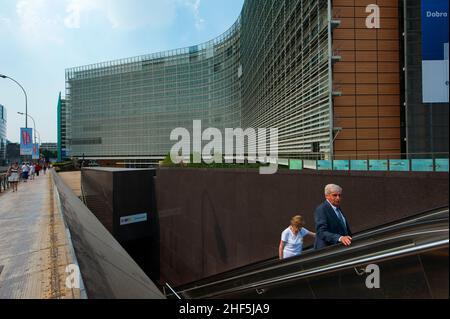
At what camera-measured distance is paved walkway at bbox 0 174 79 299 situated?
9.00ft

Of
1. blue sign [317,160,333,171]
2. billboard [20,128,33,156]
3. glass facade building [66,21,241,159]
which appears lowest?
blue sign [317,160,333,171]

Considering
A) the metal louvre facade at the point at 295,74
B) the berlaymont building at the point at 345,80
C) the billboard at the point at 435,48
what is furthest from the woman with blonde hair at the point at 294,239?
the billboard at the point at 435,48

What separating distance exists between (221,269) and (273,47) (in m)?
22.7

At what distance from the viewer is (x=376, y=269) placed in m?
3.12

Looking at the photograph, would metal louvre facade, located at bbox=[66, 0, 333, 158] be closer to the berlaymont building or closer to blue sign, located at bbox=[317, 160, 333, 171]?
the berlaymont building

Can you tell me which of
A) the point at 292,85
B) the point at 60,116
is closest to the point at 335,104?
the point at 292,85

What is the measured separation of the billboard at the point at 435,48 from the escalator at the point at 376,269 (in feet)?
48.3

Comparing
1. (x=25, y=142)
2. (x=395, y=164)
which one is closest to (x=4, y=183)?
(x=25, y=142)

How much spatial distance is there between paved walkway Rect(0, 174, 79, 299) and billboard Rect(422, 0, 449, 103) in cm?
1771

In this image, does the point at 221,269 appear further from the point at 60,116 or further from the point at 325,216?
the point at 60,116

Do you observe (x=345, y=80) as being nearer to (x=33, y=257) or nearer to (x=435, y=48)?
(x=435, y=48)

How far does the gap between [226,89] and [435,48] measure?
48.5 meters

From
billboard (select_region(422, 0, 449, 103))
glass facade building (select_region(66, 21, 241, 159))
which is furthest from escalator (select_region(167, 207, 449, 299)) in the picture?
glass facade building (select_region(66, 21, 241, 159))

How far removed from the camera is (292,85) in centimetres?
2167
